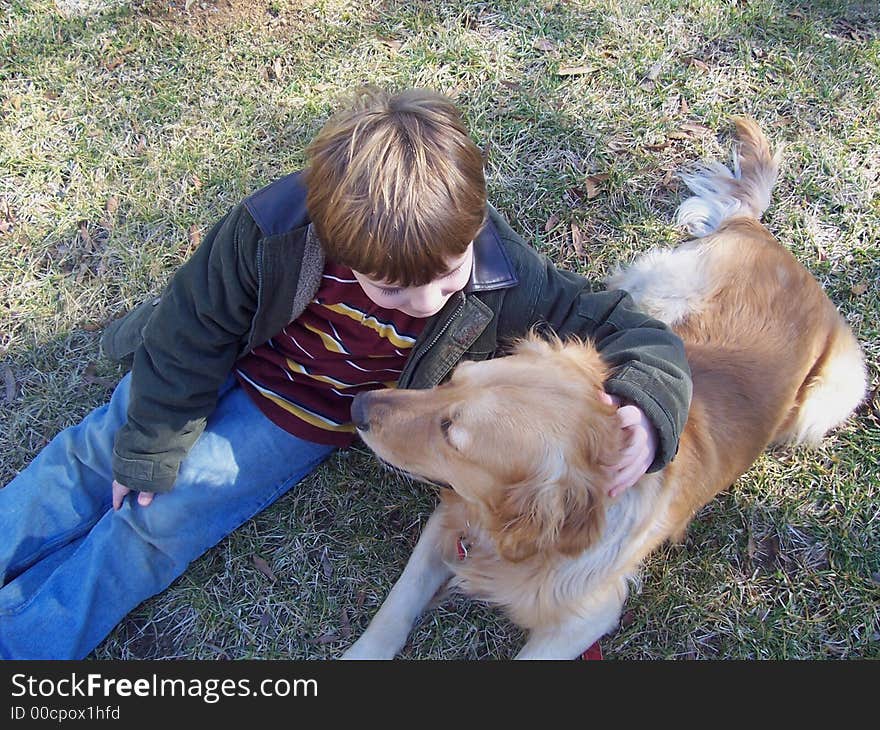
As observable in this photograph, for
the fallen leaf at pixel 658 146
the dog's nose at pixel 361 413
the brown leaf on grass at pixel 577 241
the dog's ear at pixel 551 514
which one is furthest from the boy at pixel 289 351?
the fallen leaf at pixel 658 146

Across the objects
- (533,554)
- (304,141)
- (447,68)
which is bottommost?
(533,554)

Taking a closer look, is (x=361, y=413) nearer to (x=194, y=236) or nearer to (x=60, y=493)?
(x=60, y=493)

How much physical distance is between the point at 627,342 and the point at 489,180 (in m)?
1.58

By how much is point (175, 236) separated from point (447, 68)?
5.64 feet

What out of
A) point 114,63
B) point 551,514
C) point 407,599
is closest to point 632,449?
point 551,514

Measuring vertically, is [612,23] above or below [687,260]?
above

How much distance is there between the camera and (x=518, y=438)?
84.4 inches

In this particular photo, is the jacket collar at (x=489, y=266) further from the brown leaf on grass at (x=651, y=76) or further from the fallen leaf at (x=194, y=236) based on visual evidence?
the brown leaf on grass at (x=651, y=76)

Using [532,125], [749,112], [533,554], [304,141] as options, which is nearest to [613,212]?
[532,125]

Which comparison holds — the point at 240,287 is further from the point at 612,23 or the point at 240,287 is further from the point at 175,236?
the point at 612,23

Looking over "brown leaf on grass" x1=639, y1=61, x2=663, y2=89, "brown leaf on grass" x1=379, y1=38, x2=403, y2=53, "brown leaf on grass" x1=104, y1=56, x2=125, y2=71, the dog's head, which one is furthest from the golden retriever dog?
"brown leaf on grass" x1=104, y1=56, x2=125, y2=71

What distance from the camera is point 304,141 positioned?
3760mm

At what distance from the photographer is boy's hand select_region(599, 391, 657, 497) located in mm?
2186

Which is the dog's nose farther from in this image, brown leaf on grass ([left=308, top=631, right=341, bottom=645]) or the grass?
brown leaf on grass ([left=308, top=631, right=341, bottom=645])
